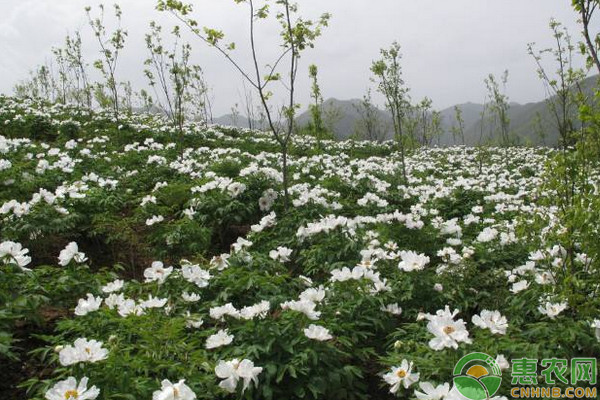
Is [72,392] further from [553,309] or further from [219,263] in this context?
[553,309]

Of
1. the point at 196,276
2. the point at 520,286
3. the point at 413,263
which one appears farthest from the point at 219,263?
the point at 520,286

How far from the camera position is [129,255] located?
19.5ft

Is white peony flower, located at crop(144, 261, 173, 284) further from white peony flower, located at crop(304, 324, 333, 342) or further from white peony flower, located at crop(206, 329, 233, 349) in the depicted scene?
white peony flower, located at crop(304, 324, 333, 342)

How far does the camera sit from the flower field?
2.65 metres

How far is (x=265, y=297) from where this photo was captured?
377 centimetres

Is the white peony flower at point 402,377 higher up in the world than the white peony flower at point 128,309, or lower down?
lower down

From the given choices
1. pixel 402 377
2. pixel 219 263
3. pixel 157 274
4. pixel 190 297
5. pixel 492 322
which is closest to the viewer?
pixel 402 377

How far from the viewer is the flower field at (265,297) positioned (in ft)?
8.71

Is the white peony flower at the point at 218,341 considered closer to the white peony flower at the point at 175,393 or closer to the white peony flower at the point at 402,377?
the white peony flower at the point at 175,393

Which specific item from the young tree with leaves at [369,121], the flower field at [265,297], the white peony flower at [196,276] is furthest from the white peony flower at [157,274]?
the young tree with leaves at [369,121]

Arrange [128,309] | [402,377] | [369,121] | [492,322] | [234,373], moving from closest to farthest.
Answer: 1. [234,373]
2. [402,377]
3. [492,322]
4. [128,309]
5. [369,121]

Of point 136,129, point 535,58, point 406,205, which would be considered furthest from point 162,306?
point 136,129

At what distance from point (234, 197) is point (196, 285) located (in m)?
2.97

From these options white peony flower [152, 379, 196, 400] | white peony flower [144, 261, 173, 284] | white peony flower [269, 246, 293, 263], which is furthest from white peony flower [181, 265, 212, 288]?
white peony flower [152, 379, 196, 400]
